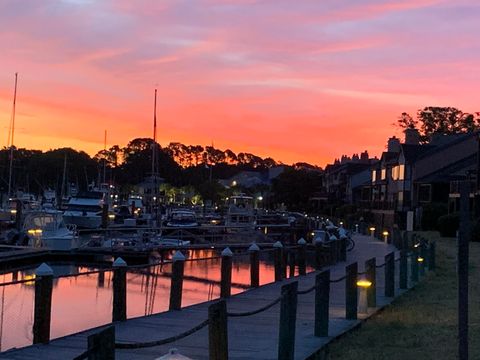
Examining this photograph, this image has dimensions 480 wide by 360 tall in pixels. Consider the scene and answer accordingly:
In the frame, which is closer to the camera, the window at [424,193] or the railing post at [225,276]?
the railing post at [225,276]

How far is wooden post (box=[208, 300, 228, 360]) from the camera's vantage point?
7.94m

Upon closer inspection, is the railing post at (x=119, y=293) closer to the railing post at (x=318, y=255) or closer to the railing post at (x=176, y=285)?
the railing post at (x=176, y=285)

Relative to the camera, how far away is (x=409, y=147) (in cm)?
7588

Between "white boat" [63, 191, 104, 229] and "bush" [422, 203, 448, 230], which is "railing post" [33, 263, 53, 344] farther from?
"bush" [422, 203, 448, 230]

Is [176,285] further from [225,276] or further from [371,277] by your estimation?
[371,277]

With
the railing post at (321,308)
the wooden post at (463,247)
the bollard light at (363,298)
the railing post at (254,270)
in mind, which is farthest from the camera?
the railing post at (254,270)

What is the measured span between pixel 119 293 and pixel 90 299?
7534 millimetres

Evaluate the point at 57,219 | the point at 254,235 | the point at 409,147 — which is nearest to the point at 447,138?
the point at 409,147

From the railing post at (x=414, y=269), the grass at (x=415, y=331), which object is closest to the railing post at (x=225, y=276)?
the grass at (x=415, y=331)

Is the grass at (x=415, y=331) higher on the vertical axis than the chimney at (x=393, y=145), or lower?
lower

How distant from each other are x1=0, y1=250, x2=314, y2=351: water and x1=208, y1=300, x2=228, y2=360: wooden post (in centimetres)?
763

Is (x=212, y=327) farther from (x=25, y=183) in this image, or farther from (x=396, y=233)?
(x=25, y=183)

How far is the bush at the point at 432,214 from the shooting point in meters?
61.3

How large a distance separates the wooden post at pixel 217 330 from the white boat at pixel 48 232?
102 ft
